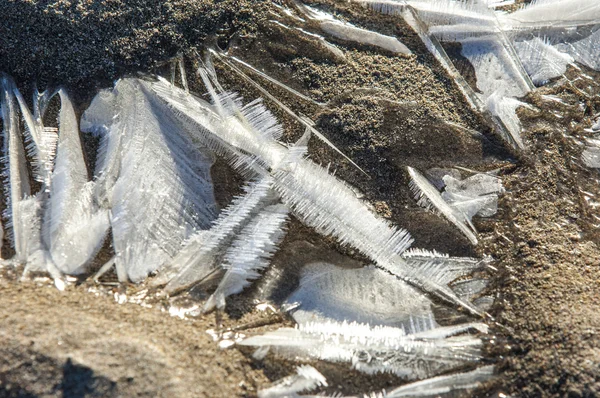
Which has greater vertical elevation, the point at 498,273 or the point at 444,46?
the point at 444,46

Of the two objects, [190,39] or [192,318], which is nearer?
[192,318]

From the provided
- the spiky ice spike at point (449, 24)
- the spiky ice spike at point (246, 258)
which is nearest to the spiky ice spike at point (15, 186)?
the spiky ice spike at point (246, 258)

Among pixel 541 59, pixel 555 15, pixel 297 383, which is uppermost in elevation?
pixel 555 15

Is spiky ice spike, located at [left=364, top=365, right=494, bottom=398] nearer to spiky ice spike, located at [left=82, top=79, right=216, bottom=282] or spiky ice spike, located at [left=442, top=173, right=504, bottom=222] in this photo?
spiky ice spike, located at [left=442, top=173, right=504, bottom=222]

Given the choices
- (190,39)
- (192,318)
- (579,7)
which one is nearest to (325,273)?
(192,318)

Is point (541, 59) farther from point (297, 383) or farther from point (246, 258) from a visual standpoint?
point (297, 383)

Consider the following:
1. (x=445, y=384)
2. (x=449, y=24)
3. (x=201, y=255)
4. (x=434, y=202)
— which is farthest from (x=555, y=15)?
Result: (x=201, y=255)

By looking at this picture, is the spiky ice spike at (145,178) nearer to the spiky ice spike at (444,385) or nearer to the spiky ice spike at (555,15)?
the spiky ice spike at (444,385)

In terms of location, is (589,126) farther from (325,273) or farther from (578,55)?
(325,273)
